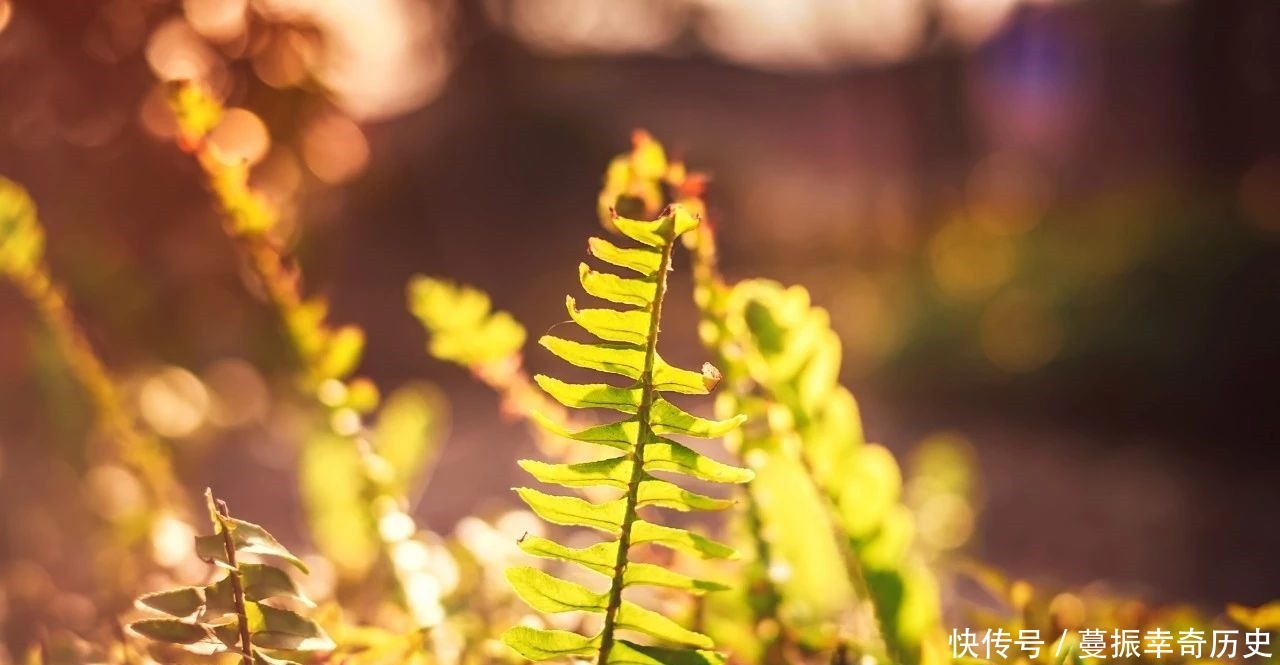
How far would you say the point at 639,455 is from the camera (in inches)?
18.6

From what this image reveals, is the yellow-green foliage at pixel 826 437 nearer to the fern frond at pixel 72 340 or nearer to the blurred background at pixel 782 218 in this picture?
Result: the blurred background at pixel 782 218

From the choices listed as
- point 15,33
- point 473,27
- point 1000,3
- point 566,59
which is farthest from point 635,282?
point 566,59

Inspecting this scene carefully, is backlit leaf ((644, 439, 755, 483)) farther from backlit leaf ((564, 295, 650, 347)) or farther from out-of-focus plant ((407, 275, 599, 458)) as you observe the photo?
out-of-focus plant ((407, 275, 599, 458))

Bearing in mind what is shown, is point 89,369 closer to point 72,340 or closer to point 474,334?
point 72,340

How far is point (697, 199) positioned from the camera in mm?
596

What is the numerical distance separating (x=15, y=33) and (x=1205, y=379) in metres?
5.09

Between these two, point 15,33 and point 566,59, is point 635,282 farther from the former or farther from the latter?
point 566,59

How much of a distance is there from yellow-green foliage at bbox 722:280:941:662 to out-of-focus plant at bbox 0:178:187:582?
1.56 ft

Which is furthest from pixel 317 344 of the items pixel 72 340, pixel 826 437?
pixel 826 437

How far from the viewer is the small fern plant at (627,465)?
1.48 ft

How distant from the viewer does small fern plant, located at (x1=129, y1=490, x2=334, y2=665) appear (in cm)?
48

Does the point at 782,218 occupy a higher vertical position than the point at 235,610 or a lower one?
higher

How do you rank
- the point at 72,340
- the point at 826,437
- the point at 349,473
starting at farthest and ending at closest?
the point at 349,473 → the point at 72,340 → the point at 826,437

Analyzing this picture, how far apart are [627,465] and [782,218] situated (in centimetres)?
951
